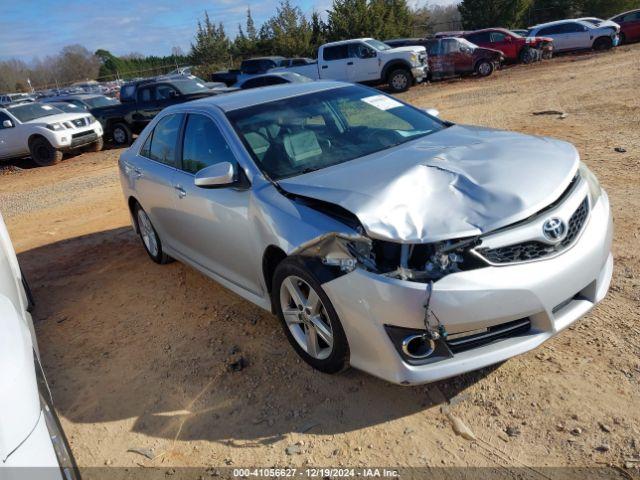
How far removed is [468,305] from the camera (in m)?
2.56

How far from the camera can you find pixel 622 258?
4211 millimetres

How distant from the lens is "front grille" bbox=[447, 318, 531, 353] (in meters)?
2.70

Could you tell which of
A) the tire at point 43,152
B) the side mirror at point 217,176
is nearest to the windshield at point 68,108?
the tire at point 43,152

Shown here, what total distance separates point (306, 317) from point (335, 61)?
1905 centimetres

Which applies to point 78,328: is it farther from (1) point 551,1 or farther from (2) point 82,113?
(1) point 551,1

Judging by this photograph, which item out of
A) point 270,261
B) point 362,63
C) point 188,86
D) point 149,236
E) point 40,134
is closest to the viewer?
point 270,261

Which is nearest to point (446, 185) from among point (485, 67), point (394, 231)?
point (394, 231)

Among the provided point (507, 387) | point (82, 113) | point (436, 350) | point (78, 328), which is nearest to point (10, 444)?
point (436, 350)

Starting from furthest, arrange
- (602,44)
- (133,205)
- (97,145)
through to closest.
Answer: (602,44), (97,145), (133,205)

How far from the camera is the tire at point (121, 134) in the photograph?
54.1ft

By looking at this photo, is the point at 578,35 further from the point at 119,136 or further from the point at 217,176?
the point at 217,176

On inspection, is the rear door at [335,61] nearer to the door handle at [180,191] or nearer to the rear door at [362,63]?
the rear door at [362,63]

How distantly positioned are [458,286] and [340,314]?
642 mm

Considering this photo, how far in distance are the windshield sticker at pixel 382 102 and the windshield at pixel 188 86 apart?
12826mm
